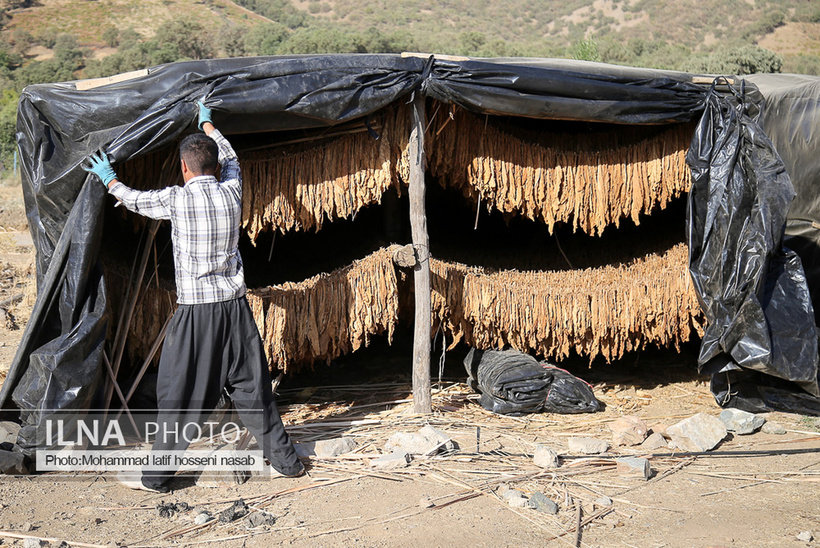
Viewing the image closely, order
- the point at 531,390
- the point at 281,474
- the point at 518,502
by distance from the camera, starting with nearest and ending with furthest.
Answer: the point at 518,502
the point at 281,474
the point at 531,390

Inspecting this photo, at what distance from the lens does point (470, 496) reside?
3541 millimetres

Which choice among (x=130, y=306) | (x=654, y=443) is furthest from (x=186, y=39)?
(x=654, y=443)

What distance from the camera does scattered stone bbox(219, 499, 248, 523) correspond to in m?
3.23

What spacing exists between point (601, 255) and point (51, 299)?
4.14 metres

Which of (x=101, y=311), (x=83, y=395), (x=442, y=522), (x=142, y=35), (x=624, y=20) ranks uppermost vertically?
(x=624, y=20)

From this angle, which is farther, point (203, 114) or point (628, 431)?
point (628, 431)

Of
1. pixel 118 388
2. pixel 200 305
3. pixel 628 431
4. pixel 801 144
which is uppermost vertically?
pixel 801 144

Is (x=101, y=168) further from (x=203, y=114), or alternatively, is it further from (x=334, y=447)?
(x=334, y=447)

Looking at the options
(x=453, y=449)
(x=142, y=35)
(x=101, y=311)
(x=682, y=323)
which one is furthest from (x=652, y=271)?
(x=142, y=35)

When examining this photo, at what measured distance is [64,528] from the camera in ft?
10.3

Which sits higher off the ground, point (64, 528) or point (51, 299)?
point (51, 299)

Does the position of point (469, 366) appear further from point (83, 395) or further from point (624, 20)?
point (624, 20)

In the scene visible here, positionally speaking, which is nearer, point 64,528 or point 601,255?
point 64,528

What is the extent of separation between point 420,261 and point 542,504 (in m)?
1.75
